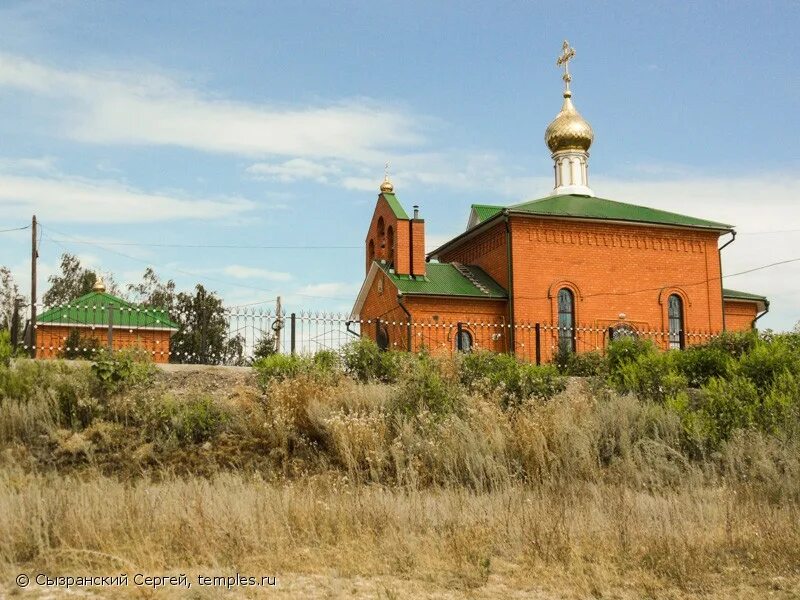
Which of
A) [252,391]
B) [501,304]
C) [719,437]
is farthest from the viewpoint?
[501,304]

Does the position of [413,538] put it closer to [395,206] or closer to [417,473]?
[417,473]

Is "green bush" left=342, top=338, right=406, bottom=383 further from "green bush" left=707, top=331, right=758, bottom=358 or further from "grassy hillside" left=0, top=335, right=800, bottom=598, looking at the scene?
"green bush" left=707, top=331, right=758, bottom=358

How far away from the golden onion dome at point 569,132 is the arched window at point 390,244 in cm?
637

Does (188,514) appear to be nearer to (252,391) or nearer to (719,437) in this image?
(252,391)

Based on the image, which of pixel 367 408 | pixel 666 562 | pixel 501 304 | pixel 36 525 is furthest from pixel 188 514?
pixel 501 304

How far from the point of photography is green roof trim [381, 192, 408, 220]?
20895mm

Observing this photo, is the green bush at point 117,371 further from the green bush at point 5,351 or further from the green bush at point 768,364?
the green bush at point 768,364

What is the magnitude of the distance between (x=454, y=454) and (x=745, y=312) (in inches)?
693

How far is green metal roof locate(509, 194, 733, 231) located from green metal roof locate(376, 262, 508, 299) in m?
1.90

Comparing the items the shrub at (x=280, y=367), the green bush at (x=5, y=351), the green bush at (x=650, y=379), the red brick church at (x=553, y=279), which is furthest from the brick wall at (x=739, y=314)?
the green bush at (x=5, y=351)

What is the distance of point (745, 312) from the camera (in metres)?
23.4

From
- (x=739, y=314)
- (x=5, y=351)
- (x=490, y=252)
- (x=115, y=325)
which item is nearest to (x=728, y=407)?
(x=5, y=351)

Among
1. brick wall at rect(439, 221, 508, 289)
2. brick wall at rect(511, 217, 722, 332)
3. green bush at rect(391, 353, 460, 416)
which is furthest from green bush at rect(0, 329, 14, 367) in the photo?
brick wall at rect(439, 221, 508, 289)

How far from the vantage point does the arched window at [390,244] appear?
69.7ft
